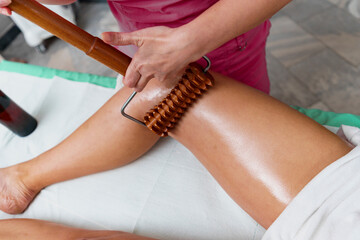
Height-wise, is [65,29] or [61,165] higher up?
[65,29]

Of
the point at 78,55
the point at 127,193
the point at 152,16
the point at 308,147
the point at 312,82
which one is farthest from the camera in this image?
the point at 78,55

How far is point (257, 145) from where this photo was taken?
2.22 feet

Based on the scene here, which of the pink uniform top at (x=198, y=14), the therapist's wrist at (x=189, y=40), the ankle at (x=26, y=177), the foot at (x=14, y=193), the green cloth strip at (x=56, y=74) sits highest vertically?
the therapist's wrist at (x=189, y=40)

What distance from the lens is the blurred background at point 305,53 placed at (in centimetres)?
143

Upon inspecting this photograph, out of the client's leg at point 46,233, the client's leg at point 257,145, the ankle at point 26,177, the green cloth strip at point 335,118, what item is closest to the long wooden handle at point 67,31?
the client's leg at point 257,145

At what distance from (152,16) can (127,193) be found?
1.75 ft

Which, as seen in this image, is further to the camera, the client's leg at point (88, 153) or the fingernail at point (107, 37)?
the client's leg at point (88, 153)

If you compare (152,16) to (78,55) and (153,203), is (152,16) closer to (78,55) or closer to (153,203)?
(153,203)

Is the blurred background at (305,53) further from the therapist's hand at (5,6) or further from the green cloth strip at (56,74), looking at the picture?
the therapist's hand at (5,6)

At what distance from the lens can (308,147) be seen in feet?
2.14

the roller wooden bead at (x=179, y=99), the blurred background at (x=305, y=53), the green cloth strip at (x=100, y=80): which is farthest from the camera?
the blurred background at (x=305, y=53)

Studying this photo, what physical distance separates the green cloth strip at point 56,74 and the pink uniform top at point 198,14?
358 mm

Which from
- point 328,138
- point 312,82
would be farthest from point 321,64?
point 328,138

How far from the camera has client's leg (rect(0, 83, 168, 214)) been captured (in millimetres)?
815
